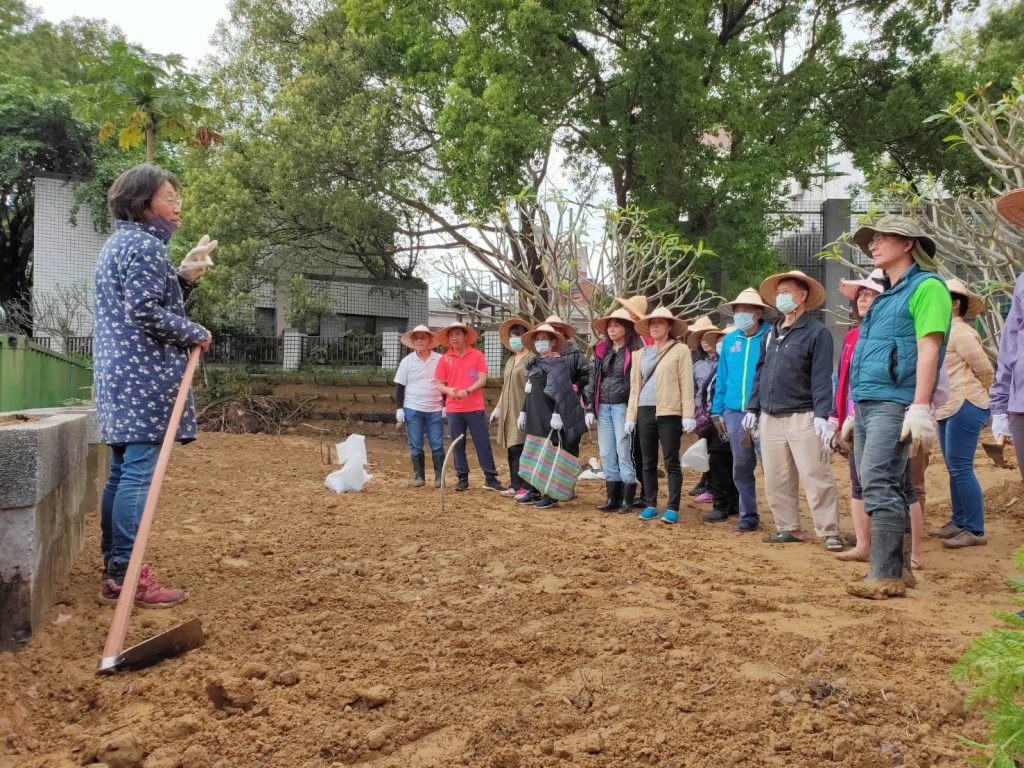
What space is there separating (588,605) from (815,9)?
14430 mm

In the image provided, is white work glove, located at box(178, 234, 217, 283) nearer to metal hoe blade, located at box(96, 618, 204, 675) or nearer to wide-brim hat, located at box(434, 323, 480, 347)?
metal hoe blade, located at box(96, 618, 204, 675)

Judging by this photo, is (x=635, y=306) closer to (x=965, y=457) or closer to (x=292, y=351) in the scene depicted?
(x=965, y=457)

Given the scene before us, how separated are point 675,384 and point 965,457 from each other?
207 cm

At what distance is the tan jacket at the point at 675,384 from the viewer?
20.8 ft

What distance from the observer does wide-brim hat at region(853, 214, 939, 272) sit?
3.76 m

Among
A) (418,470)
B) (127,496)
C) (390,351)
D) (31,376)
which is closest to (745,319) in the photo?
(418,470)

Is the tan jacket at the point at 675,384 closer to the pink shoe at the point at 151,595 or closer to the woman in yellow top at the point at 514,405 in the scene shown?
the woman in yellow top at the point at 514,405

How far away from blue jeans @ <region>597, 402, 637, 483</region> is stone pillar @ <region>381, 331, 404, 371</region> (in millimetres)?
10202

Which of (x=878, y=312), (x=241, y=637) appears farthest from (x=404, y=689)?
(x=878, y=312)

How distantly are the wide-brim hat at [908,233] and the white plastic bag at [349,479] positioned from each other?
5.15 metres

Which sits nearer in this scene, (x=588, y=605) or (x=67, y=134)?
(x=588, y=605)

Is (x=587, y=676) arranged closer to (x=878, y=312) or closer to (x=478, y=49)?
(x=878, y=312)

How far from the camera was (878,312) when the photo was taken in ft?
12.9

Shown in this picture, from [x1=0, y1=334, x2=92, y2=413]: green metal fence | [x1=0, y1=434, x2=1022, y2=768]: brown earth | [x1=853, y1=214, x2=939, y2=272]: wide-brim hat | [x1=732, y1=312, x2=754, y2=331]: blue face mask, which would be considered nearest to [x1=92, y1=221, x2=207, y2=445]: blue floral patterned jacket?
[x1=0, y1=434, x2=1022, y2=768]: brown earth
